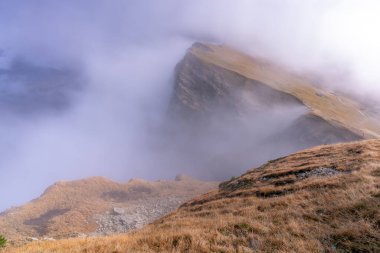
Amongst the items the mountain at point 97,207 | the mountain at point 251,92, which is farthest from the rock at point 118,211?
the mountain at point 251,92

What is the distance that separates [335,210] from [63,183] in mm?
105889

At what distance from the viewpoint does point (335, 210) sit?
45.4ft

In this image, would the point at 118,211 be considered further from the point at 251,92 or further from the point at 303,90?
the point at 303,90

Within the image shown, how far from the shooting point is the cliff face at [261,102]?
11025 cm

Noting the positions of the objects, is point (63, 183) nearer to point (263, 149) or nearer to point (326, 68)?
point (263, 149)

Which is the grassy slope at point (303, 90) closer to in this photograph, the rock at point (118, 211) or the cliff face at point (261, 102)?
the cliff face at point (261, 102)

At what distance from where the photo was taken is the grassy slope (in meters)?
112

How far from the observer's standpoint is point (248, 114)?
456ft

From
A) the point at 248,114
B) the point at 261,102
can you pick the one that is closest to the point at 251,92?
the point at 261,102

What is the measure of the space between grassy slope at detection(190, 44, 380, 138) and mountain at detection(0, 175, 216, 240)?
47721 mm

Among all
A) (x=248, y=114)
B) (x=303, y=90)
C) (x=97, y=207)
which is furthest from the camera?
(x=303, y=90)

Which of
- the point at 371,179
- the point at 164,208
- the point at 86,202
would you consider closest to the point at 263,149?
the point at 164,208

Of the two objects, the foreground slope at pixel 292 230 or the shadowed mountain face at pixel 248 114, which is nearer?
the foreground slope at pixel 292 230

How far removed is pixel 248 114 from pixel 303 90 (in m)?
24.7
